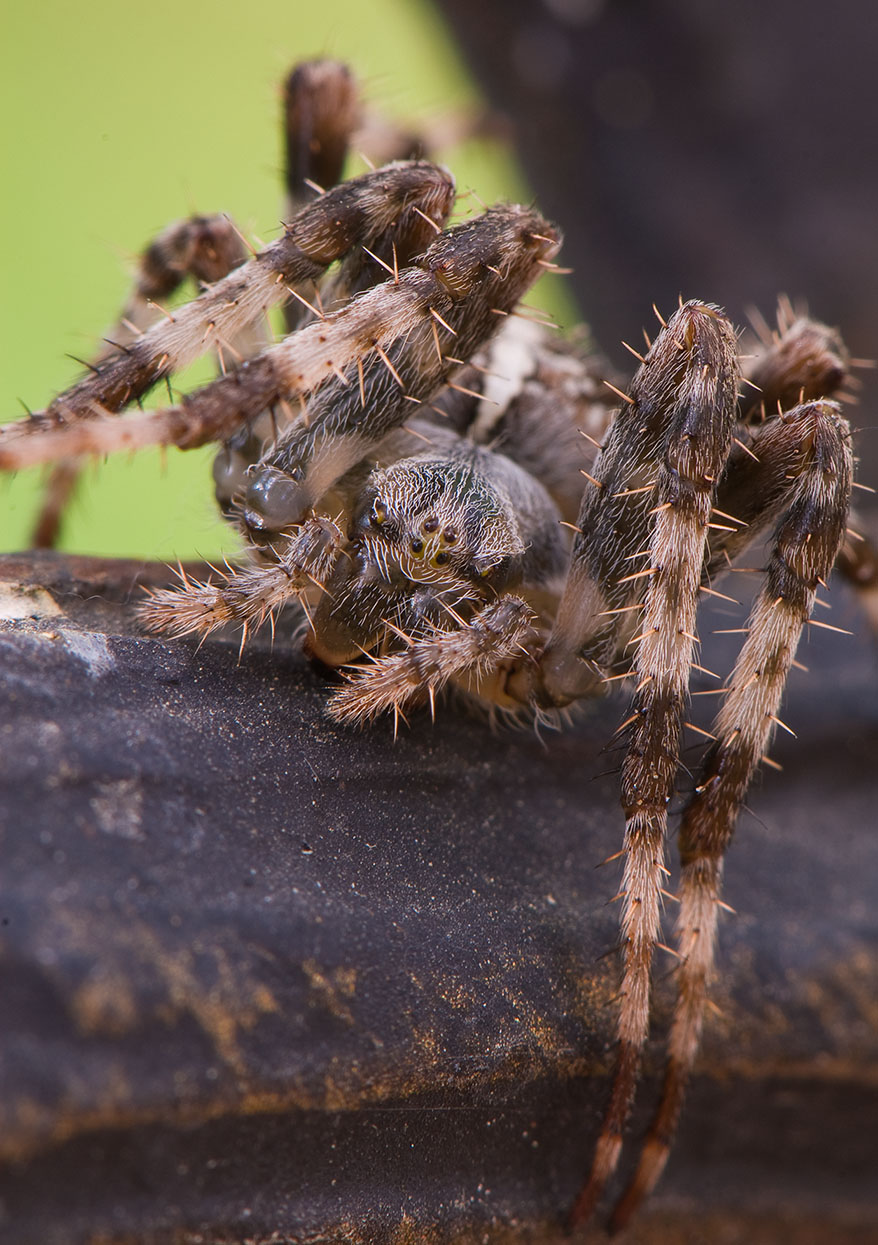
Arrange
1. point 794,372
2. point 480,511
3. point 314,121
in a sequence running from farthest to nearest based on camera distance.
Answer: point 314,121 → point 794,372 → point 480,511

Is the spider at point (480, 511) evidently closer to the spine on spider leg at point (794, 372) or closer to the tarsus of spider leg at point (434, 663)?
the tarsus of spider leg at point (434, 663)

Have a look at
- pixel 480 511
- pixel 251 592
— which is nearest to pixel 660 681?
pixel 480 511

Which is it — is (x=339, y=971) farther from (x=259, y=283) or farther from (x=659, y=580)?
(x=259, y=283)

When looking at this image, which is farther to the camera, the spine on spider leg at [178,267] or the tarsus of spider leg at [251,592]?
the spine on spider leg at [178,267]

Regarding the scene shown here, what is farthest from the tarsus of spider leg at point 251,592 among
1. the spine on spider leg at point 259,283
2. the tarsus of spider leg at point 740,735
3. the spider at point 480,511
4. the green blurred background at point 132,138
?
the green blurred background at point 132,138

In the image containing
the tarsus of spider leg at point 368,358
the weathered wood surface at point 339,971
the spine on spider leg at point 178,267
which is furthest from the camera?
the spine on spider leg at point 178,267
